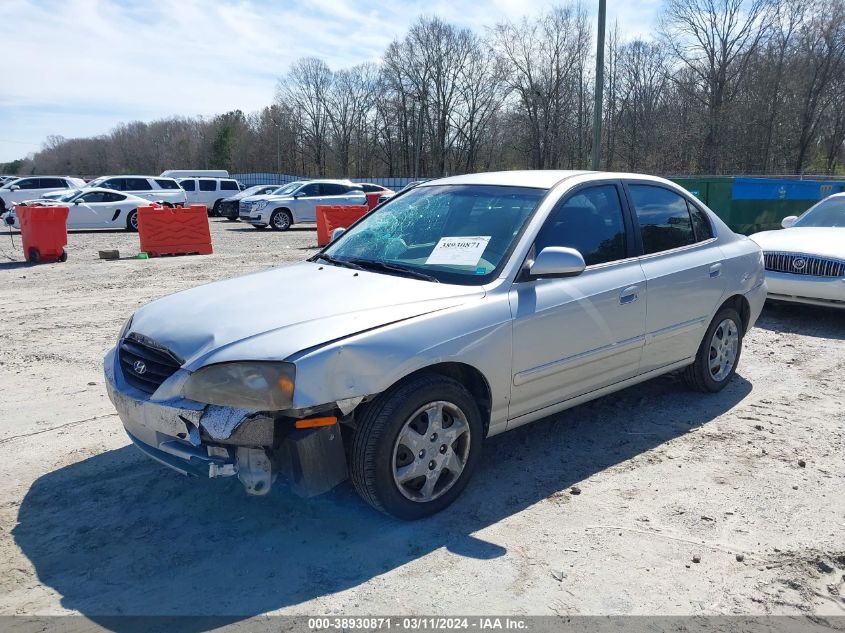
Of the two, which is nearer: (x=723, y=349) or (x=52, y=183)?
(x=723, y=349)

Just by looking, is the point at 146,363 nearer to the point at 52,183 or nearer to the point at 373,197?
the point at 373,197

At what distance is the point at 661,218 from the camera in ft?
16.4

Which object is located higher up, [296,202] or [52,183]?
[52,183]

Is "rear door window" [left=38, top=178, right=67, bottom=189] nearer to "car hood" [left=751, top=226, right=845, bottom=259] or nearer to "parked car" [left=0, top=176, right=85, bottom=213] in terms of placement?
"parked car" [left=0, top=176, right=85, bottom=213]

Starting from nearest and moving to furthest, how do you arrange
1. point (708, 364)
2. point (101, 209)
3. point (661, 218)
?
point (661, 218), point (708, 364), point (101, 209)

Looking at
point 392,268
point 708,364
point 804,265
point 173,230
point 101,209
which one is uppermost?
point 101,209

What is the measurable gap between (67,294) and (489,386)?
8622 mm

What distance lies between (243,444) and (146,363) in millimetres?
796

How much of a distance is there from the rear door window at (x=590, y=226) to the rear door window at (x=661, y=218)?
24 centimetres

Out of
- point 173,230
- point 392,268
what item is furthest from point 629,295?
point 173,230

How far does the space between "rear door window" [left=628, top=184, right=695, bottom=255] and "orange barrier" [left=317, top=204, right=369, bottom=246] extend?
522 inches

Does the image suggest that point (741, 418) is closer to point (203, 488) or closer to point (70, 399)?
point (203, 488)

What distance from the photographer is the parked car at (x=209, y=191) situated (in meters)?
31.6

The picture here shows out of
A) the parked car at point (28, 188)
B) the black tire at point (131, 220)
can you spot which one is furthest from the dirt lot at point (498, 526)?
Result: the parked car at point (28, 188)
